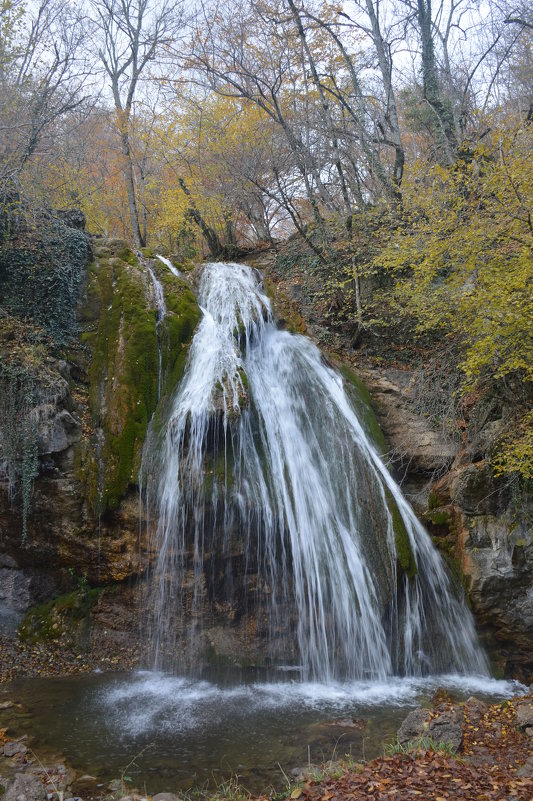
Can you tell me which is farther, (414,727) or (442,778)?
(414,727)

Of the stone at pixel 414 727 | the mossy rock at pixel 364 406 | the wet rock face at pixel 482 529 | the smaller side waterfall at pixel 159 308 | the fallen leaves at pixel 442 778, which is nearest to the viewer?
the fallen leaves at pixel 442 778

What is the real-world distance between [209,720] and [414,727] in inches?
82.5

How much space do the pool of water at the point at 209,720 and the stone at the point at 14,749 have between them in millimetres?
121

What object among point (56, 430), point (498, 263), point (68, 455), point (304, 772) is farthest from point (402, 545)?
point (56, 430)

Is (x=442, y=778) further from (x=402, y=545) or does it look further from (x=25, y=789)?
(x=402, y=545)

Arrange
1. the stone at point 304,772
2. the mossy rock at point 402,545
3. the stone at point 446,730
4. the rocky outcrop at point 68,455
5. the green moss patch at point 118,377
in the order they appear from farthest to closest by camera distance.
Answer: the green moss patch at point 118,377
the mossy rock at point 402,545
the rocky outcrop at point 68,455
the stone at point 446,730
the stone at point 304,772

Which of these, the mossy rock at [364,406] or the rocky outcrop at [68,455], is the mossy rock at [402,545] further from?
the rocky outcrop at [68,455]

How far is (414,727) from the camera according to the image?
14.6ft

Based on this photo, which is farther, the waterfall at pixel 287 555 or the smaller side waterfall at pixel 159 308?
the smaller side waterfall at pixel 159 308

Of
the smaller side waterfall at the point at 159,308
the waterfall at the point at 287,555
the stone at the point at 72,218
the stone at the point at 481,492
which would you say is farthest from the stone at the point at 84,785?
the stone at the point at 72,218

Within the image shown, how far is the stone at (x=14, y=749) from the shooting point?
14.5 feet

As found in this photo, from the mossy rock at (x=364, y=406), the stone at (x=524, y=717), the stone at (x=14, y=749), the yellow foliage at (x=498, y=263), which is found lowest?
the stone at (x=524, y=717)

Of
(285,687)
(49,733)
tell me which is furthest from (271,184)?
(49,733)

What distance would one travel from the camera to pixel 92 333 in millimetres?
8523
